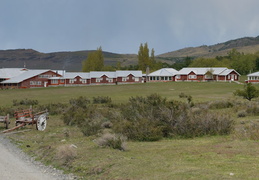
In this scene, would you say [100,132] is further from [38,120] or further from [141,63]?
[141,63]

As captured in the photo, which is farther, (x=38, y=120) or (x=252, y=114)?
(x=252, y=114)

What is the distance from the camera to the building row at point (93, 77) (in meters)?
96.6

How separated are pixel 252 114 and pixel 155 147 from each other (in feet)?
45.1

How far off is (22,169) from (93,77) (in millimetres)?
94300

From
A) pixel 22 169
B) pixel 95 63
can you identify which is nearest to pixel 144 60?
pixel 95 63

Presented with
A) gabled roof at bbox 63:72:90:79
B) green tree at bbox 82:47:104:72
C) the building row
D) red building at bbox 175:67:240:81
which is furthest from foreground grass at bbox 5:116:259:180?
green tree at bbox 82:47:104:72

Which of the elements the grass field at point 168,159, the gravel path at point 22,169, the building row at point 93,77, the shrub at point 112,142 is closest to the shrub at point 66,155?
the grass field at point 168,159

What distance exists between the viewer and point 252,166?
9.70 meters

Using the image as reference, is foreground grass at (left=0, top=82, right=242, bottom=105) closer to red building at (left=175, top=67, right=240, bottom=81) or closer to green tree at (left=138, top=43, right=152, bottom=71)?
red building at (left=175, top=67, right=240, bottom=81)

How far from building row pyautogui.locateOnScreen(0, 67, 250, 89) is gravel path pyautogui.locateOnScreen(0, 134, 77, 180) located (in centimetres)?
8157

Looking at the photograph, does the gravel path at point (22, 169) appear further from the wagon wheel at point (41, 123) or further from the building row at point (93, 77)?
the building row at point (93, 77)

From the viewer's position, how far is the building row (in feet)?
317

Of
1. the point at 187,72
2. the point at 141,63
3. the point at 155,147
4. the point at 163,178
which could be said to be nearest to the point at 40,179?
the point at 163,178

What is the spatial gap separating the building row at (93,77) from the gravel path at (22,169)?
8157cm
